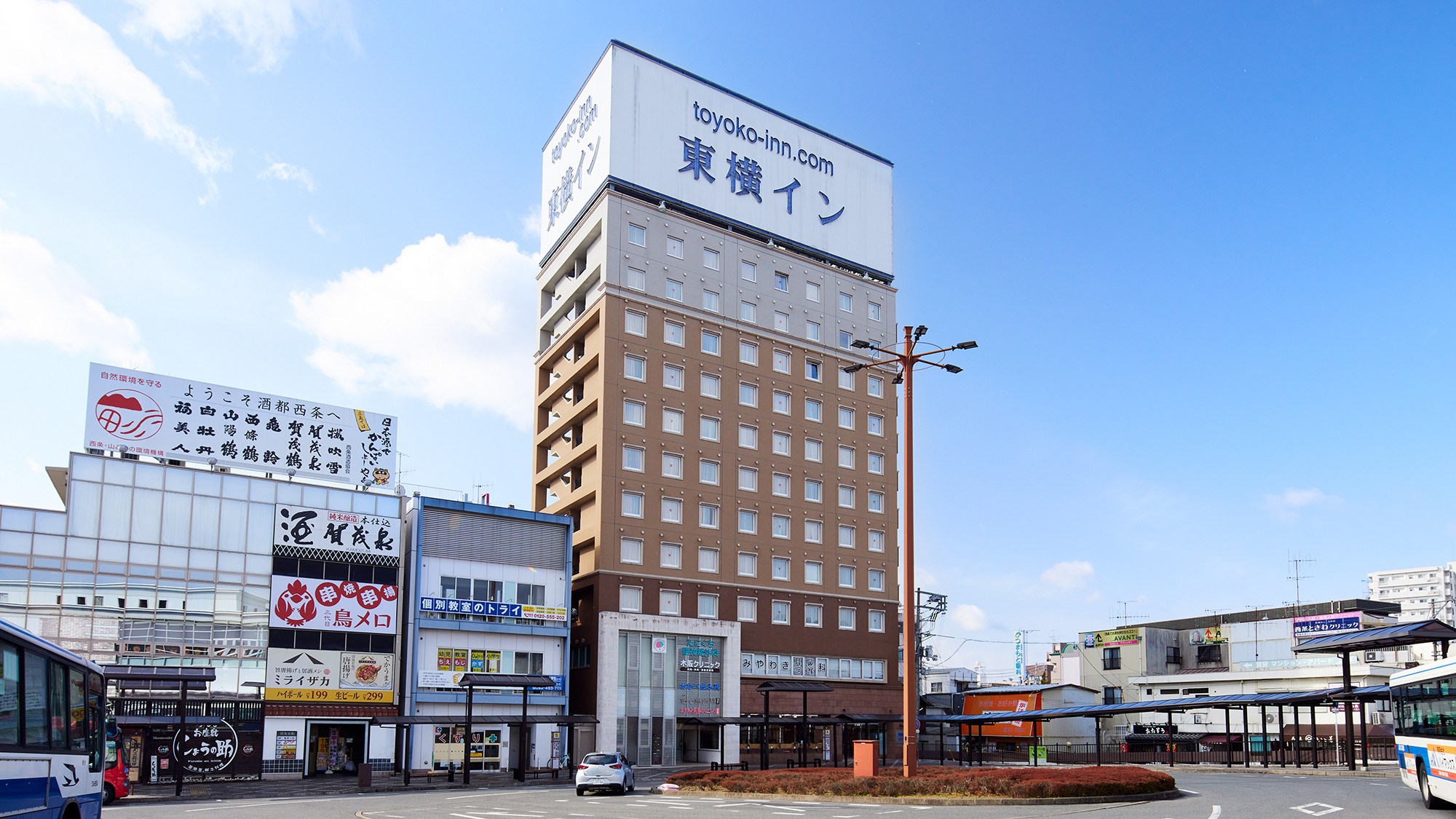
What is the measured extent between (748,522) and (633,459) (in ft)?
30.4

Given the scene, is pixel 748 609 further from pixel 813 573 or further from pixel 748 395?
pixel 748 395

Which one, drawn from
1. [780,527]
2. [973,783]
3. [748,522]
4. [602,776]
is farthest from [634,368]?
[973,783]

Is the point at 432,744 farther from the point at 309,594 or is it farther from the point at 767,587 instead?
the point at 767,587

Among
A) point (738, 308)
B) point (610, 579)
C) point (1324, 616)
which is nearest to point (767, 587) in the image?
point (610, 579)

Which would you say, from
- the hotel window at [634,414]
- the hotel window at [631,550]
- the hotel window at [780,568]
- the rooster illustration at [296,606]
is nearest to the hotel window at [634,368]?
the hotel window at [634,414]

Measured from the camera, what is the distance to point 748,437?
251ft

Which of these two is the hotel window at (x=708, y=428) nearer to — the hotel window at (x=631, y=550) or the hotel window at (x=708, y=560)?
the hotel window at (x=708, y=560)

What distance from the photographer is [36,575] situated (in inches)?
2003

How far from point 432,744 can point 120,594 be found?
54.0 ft

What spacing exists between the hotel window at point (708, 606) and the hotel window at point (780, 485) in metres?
8.49

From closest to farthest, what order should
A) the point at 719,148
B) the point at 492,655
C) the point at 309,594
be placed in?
1. the point at 309,594
2. the point at 492,655
3. the point at 719,148

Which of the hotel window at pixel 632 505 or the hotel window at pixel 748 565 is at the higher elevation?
the hotel window at pixel 632 505

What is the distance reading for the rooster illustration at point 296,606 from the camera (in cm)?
5606

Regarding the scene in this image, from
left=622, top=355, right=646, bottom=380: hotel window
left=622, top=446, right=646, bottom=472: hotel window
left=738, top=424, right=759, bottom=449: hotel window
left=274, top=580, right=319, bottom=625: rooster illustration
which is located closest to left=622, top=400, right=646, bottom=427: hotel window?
left=622, top=446, right=646, bottom=472: hotel window
